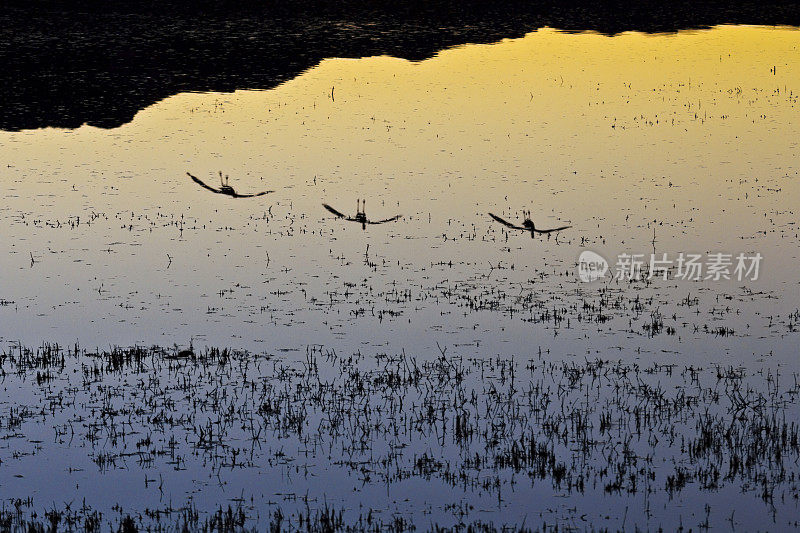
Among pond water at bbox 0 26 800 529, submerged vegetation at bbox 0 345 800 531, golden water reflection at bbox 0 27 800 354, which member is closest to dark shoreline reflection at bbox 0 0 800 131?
golden water reflection at bbox 0 27 800 354

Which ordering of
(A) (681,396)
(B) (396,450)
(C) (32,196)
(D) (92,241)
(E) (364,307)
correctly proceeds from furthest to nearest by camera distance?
(C) (32,196) < (D) (92,241) < (E) (364,307) < (A) (681,396) < (B) (396,450)

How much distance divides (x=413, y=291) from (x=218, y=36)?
4518 cm

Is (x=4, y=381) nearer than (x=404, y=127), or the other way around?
(x=4, y=381)

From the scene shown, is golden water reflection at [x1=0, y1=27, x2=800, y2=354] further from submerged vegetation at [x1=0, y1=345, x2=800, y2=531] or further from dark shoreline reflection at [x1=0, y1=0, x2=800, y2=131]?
submerged vegetation at [x1=0, y1=345, x2=800, y2=531]

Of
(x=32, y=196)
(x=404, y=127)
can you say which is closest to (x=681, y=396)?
(x=32, y=196)

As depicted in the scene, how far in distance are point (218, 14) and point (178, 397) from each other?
58.3 metres

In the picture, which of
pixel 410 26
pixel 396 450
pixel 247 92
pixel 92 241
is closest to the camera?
pixel 396 450

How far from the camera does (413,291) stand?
21.2 metres

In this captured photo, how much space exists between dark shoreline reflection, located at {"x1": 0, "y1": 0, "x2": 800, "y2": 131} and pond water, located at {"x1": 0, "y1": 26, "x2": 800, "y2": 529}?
620 centimetres

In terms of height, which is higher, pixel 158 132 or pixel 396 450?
pixel 158 132

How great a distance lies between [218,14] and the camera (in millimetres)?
70375

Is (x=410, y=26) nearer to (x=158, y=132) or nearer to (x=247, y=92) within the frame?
(x=247, y=92)

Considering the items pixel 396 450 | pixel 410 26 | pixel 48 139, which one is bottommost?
pixel 396 450

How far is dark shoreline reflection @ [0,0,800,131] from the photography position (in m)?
48.3
